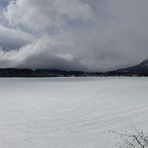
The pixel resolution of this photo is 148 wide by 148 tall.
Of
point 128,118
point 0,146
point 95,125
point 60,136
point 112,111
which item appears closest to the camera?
point 0,146

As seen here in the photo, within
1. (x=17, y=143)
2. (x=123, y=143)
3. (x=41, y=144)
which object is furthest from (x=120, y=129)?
(x=17, y=143)

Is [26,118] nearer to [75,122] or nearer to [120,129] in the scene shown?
[75,122]

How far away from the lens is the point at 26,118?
1284 centimetres

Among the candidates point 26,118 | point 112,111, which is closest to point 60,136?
point 26,118

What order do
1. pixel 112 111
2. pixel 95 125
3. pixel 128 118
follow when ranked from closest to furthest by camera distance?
1. pixel 95 125
2. pixel 128 118
3. pixel 112 111

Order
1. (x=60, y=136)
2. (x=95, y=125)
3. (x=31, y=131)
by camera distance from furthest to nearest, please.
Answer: (x=95, y=125) < (x=31, y=131) < (x=60, y=136)

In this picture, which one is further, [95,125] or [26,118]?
[26,118]

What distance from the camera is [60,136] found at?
9.36 m

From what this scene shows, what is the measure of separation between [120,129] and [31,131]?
356 centimetres

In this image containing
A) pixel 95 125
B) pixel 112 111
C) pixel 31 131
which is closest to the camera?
pixel 31 131

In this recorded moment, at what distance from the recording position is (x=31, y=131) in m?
10.1

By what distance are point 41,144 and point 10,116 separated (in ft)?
18.0

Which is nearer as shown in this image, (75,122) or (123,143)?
(123,143)

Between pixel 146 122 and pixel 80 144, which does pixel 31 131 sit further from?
pixel 146 122
